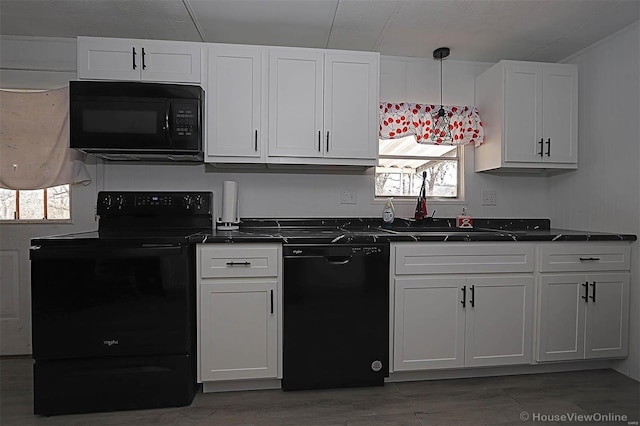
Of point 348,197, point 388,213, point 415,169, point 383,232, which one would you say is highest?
point 415,169

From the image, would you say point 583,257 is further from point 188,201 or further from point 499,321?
point 188,201

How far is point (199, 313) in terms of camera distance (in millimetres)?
2119

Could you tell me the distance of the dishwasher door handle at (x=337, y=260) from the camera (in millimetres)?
2168

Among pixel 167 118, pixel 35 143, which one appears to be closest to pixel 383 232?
pixel 167 118

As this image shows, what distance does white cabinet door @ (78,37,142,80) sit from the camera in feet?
7.67

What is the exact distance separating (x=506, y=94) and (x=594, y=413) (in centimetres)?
203

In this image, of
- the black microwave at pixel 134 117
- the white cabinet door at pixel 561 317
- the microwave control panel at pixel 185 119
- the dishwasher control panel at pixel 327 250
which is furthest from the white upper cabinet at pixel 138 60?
the white cabinet door at pixel 561 317

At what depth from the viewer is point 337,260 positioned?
218cm

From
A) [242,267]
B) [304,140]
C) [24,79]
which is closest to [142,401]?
[242,267]

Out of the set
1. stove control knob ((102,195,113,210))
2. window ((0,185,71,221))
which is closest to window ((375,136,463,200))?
stove control knob ((102,195,113,210))

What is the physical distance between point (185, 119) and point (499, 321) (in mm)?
2276

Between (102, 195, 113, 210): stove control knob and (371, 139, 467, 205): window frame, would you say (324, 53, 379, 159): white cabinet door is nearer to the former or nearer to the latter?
(371, 139, 467, 205): window frame

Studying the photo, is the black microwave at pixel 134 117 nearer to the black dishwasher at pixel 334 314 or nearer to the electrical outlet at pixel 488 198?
the black dishwasher at pixel 334 314

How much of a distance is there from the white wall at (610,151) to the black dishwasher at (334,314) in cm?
162
